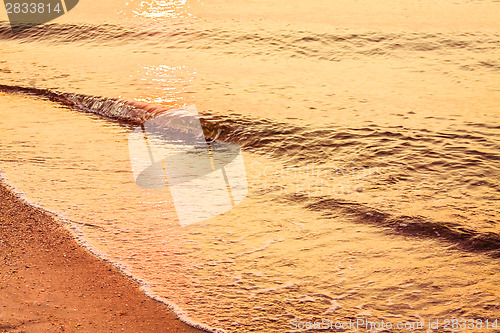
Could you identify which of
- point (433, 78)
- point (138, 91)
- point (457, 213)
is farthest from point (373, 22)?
point (457, 213)

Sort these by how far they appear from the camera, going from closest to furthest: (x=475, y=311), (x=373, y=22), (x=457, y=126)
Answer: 1. (x=475, y=311)
2. (x=457, y=126)
3. (x=373, y=22)

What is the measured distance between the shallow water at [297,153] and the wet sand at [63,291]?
0.12m

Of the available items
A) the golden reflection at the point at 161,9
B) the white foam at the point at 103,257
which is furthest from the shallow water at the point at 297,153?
the golden reflection at the point at 161,9

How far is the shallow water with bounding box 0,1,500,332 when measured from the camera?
319cm

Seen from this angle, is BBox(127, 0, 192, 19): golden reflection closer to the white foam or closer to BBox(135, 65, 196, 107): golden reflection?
BBox(135, 65, 196, 107): golden reflection

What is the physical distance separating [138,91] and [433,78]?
148 inches

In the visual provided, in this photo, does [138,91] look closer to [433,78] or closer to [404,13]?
[433,78]

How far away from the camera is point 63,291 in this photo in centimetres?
311

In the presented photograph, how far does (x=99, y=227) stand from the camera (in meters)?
3.84

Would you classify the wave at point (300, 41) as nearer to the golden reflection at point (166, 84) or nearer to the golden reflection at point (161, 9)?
the golden reflection at point (161, 9)

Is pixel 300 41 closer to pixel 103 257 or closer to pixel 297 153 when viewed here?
pixel 297 153

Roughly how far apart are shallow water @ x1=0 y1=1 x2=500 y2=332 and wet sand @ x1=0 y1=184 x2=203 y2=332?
117 mm

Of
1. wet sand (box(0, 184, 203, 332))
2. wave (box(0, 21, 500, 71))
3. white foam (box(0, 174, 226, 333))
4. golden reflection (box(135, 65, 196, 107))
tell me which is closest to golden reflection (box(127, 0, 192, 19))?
wave (box(0, 21, 500, 71))

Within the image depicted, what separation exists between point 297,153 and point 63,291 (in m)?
2.80
